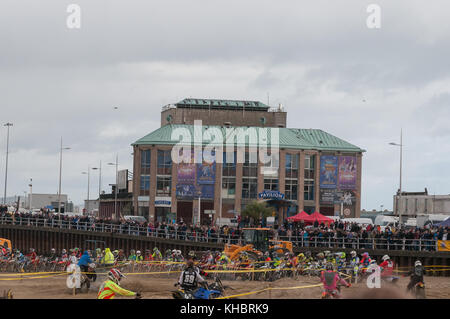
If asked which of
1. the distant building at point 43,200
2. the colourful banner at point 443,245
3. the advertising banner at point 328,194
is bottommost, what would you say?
the colourful banner at point 443,245

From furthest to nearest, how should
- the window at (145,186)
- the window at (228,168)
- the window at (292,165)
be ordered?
the window at (292,165), the window at (145,186), the window at (228,168)

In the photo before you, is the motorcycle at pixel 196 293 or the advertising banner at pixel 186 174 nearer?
the motorcycle at pixel 196 293

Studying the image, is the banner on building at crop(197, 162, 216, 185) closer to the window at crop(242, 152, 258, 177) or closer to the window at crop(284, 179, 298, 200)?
the window at crop(242, 152, 258, 177)

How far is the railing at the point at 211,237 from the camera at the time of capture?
159ft

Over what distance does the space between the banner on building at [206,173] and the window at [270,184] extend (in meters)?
6.78

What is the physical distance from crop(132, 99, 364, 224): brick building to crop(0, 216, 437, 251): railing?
19.1 meters

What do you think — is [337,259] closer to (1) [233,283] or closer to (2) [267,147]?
(1) [233,283]

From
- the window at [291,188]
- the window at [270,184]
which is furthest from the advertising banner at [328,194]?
the window at [270,184]

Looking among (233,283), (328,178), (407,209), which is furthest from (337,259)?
(407,209)

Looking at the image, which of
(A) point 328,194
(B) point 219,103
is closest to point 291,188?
(A) point 328,194

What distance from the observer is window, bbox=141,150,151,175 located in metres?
95.8

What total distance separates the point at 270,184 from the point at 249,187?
2665 millimetres

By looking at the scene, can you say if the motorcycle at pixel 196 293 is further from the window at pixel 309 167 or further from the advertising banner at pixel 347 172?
the window at pixel 309 167

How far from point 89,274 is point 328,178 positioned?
6589cm
